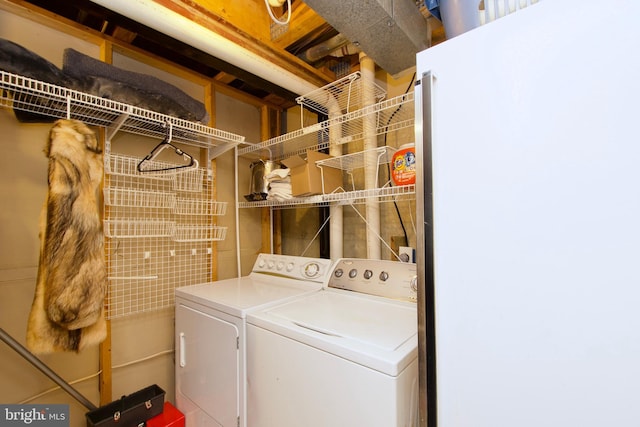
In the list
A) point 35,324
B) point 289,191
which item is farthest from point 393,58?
point 35,324

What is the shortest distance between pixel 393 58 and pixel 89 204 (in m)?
1.84

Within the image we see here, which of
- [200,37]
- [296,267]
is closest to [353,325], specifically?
[296,267]

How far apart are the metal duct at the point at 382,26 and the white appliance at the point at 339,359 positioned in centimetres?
123

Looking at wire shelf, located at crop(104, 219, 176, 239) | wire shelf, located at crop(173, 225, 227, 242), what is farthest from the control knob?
wire shelf, located at crop(104, 219, 176, 239)

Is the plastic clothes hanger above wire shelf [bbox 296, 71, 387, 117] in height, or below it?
below

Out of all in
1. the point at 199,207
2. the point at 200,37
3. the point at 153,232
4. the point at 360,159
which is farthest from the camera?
the point at 199,207

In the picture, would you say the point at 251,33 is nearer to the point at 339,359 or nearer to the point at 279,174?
the point at 279,174

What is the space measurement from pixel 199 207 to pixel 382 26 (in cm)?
168

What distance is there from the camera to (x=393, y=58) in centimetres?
168

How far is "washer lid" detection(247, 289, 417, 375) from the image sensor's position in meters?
0.90

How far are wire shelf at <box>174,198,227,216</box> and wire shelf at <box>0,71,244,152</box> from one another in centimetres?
45

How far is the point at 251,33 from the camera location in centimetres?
178

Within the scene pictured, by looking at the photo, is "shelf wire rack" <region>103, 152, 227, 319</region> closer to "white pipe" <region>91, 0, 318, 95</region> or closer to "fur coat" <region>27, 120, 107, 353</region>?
"fur coat" <region>27, 120, 107, 353</region>

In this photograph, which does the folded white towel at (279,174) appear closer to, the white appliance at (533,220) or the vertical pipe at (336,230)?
the vertical pipe at (336,230)
